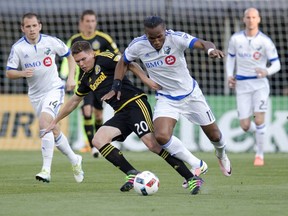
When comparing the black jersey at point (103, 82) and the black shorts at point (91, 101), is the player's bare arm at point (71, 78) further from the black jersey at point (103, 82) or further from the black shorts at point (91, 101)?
the black shorts at point (91, 101)

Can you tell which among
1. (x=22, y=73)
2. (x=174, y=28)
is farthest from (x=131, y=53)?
(x=174, y=28)

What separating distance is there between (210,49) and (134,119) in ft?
4.59

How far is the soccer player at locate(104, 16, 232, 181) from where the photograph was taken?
1043 centimetres

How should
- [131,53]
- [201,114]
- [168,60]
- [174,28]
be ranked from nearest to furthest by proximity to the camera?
[168,60] < [131,53] < [201,114] < [174,28]

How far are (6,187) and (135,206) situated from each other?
291cm

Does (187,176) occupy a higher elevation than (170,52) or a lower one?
lower

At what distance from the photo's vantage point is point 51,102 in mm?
12727

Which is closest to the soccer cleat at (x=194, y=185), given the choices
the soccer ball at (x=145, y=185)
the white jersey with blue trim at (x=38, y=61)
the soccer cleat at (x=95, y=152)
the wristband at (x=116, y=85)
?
the soccer ball at (x=145, y=185)

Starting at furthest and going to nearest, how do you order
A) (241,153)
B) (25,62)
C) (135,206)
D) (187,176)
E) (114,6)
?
1. (114,6)
2. (241,153)
3. (25,62)
4. (187,176)
5. (135,206)

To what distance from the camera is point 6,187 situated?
11312mm

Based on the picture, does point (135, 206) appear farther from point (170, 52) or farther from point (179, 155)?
point (170, 52)

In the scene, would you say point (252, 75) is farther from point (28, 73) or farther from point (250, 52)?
point (28, 73)

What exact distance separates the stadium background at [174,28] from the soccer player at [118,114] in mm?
9066

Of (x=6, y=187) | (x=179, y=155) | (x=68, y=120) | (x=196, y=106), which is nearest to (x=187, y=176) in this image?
(x=179, y=155)
